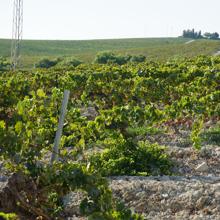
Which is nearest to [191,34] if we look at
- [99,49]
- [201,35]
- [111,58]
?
[201,35]

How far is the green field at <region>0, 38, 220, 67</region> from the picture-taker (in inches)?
2618

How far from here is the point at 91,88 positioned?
16.0m

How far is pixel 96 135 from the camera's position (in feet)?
29.1

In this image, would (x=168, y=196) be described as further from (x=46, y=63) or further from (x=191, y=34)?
(x=191, y=34)

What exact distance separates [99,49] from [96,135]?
96.9m

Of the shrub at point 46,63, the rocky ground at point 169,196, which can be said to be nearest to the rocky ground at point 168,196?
the rocky ground at point 169,196

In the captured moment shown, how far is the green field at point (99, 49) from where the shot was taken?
218 feet

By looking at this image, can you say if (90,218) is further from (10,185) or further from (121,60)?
(121,60)

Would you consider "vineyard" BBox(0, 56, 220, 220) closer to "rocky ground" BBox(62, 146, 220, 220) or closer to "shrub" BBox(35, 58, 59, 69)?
"rocky ground" BBox(62, 146, 220, 220)

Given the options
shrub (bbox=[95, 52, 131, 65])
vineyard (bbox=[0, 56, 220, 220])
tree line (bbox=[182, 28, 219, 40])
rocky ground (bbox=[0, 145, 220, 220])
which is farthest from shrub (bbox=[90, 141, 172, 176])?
tree line (bbox=[182, 28, 219, 40])

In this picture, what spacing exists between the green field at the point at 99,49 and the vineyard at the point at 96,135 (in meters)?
45.7

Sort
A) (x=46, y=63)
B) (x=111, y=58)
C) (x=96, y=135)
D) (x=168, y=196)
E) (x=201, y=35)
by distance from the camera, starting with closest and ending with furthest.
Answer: (x=168, y=196) < (x=96, y=135) < (x=111, y=58) < (x=46, y=63) < (x=201, y=35)

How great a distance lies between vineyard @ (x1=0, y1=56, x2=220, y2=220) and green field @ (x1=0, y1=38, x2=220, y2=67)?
45.7m

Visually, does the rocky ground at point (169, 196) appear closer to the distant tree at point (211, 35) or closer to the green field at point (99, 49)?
the green field at point (99, 49)
